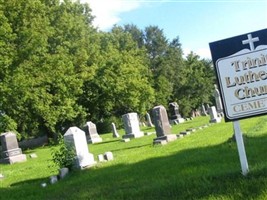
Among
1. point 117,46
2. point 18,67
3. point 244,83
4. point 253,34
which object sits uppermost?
point 117,46

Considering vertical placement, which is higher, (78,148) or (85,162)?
(78,148)

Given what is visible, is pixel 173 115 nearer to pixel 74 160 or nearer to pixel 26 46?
pixel 26 46

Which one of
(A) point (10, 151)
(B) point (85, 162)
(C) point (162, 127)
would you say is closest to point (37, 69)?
(A) point (10, 151)

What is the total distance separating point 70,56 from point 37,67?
7.88 metres

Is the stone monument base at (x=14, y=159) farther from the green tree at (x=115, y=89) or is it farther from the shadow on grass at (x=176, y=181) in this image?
the green tree at (x=115, y=89)

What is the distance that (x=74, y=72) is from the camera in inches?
1459

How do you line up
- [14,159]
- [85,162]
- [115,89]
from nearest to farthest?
[85,162]
[14,159]
[115,89]

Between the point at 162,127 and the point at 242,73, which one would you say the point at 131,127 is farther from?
the point at 242,73

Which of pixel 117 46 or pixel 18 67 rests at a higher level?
pixel 117 46

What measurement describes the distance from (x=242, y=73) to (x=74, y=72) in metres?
32.0

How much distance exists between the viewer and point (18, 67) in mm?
28094

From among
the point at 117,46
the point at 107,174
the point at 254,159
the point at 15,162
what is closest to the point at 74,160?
the point at 107,174

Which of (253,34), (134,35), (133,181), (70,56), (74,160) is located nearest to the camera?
(253,34)

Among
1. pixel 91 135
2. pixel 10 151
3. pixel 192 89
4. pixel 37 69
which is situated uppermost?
pixel 37 69
